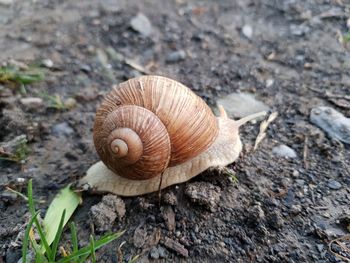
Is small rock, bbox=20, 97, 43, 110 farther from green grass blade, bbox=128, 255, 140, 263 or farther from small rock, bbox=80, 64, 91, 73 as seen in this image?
green grass blade, bbox=128, 255, 140, 263

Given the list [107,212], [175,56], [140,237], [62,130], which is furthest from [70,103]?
[140,237]

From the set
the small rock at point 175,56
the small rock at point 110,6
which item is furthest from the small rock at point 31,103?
the small rock at point 110,6

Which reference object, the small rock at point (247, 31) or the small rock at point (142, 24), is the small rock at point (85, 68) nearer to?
the small rock at point (142, 24)

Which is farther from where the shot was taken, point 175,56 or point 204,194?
point 175,56

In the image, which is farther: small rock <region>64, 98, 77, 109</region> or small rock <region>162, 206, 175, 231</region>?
small rock <region>64, 98, 77, 109</region>

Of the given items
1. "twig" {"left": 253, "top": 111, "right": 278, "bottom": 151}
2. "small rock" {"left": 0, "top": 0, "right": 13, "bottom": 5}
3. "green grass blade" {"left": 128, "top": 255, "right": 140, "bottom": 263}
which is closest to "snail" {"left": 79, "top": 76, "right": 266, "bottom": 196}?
"twig" {"left": 253, "top": 111, "right": 278, "bottom": 151}

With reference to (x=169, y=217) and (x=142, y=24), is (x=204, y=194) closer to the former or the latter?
(x=169, y=217)
